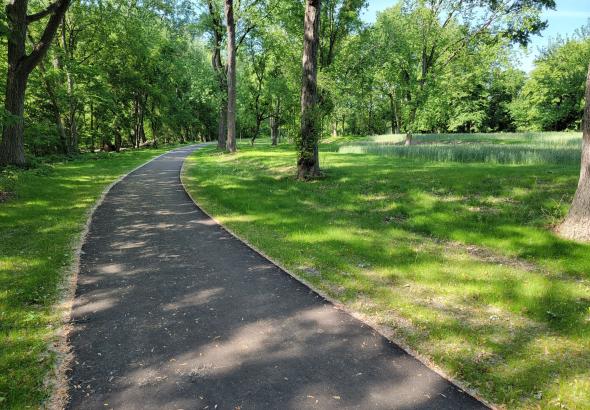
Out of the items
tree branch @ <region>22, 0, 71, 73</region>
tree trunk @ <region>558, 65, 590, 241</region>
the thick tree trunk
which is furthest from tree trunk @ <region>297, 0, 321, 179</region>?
the thick tree trunk

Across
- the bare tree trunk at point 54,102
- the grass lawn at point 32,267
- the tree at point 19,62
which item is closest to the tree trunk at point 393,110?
→ the tree at point 19,62

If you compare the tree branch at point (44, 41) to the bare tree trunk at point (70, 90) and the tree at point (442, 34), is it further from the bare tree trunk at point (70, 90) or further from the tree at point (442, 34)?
the tree at point (442, 34)

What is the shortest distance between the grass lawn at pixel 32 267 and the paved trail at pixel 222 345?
354mm

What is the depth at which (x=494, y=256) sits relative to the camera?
7086mm

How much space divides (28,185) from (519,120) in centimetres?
7028

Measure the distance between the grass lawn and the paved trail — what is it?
13.9 inches

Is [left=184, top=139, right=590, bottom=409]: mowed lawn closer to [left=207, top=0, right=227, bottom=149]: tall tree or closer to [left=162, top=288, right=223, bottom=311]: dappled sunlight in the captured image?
[left=162, top=288, right=223, bottom=311]: dappled sunlight

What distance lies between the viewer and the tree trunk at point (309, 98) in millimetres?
13648

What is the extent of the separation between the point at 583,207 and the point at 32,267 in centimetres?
1048

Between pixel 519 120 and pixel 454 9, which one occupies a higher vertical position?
pixel 454 9

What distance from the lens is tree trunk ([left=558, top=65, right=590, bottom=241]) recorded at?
7.26m

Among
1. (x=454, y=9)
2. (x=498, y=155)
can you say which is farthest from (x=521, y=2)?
(x=498, y=155)

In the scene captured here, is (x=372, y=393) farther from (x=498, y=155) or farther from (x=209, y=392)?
(x=498, y=155)

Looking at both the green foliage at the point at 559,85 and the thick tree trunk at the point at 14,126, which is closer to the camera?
the thick tree trunk at the point at 14,126
